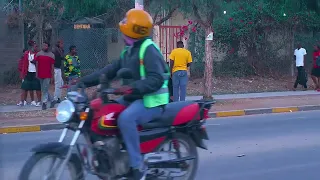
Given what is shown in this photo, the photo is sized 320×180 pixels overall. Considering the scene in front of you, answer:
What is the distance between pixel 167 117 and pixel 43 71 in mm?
10254

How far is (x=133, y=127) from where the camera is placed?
620cm

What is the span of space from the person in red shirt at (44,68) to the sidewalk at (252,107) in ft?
1.59

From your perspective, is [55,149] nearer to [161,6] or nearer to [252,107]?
[252,107]

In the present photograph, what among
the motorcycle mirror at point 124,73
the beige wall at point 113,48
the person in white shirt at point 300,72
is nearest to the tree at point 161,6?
the beige wall at point 113,48

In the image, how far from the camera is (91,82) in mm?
6684

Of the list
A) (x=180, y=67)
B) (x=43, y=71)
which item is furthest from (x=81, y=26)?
(x=180, y=67)

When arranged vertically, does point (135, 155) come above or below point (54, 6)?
below

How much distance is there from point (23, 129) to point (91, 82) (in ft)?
24.9

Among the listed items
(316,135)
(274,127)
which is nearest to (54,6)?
(274,127)

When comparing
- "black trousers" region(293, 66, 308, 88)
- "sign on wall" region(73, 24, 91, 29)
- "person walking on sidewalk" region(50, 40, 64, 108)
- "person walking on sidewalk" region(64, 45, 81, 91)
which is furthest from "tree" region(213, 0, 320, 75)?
"person walking on sidewalk" region(64, 45, 81, 91)

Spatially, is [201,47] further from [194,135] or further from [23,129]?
[194,135]

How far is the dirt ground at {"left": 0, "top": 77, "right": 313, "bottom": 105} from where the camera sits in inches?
836

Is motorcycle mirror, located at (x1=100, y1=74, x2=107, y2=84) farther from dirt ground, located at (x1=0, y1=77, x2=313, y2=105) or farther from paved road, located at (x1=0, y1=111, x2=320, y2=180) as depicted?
dirt ground, located at (x1=0, y1=77, x2=313, y2=105)

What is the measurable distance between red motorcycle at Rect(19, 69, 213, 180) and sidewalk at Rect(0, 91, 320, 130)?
8011 millimetres
